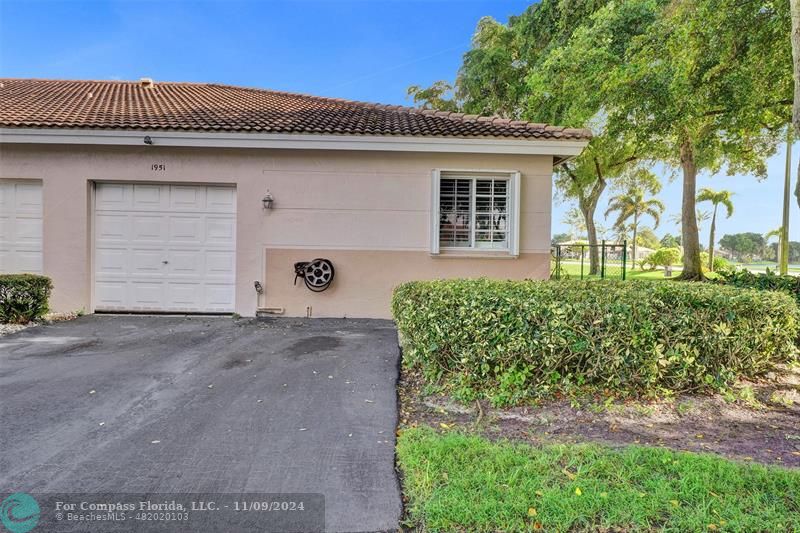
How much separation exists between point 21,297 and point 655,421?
8.73 metres

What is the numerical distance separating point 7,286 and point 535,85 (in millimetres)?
11933

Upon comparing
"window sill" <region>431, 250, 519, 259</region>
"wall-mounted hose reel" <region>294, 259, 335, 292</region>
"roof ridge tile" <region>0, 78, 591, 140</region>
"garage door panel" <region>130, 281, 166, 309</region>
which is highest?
"roof ridge tile" <region>0, 78, 591, 140</region>

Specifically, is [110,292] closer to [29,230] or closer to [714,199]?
[29,230]

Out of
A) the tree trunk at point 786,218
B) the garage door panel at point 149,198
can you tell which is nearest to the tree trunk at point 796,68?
the garage door panel at point 149,198

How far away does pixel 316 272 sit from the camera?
7617mm

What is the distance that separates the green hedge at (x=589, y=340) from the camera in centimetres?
370

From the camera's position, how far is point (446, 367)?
4.09 metres

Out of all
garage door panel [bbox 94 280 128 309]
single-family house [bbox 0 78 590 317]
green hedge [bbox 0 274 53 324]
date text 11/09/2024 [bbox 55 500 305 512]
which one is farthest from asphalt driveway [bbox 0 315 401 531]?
single-family house [bbox 0 78 590 317]

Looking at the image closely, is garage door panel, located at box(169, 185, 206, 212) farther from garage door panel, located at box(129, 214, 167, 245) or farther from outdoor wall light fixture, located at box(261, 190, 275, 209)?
outdoor wall light fixture, located at box(261, 190, 275, 209)

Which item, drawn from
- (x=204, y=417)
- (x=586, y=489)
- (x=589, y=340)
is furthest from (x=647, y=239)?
(x=204, y=417)

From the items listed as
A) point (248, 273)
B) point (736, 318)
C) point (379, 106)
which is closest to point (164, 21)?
point (379, 106)

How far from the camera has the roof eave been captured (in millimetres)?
7129

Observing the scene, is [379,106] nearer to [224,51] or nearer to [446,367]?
[224,51]

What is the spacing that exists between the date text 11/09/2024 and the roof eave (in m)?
6.15
